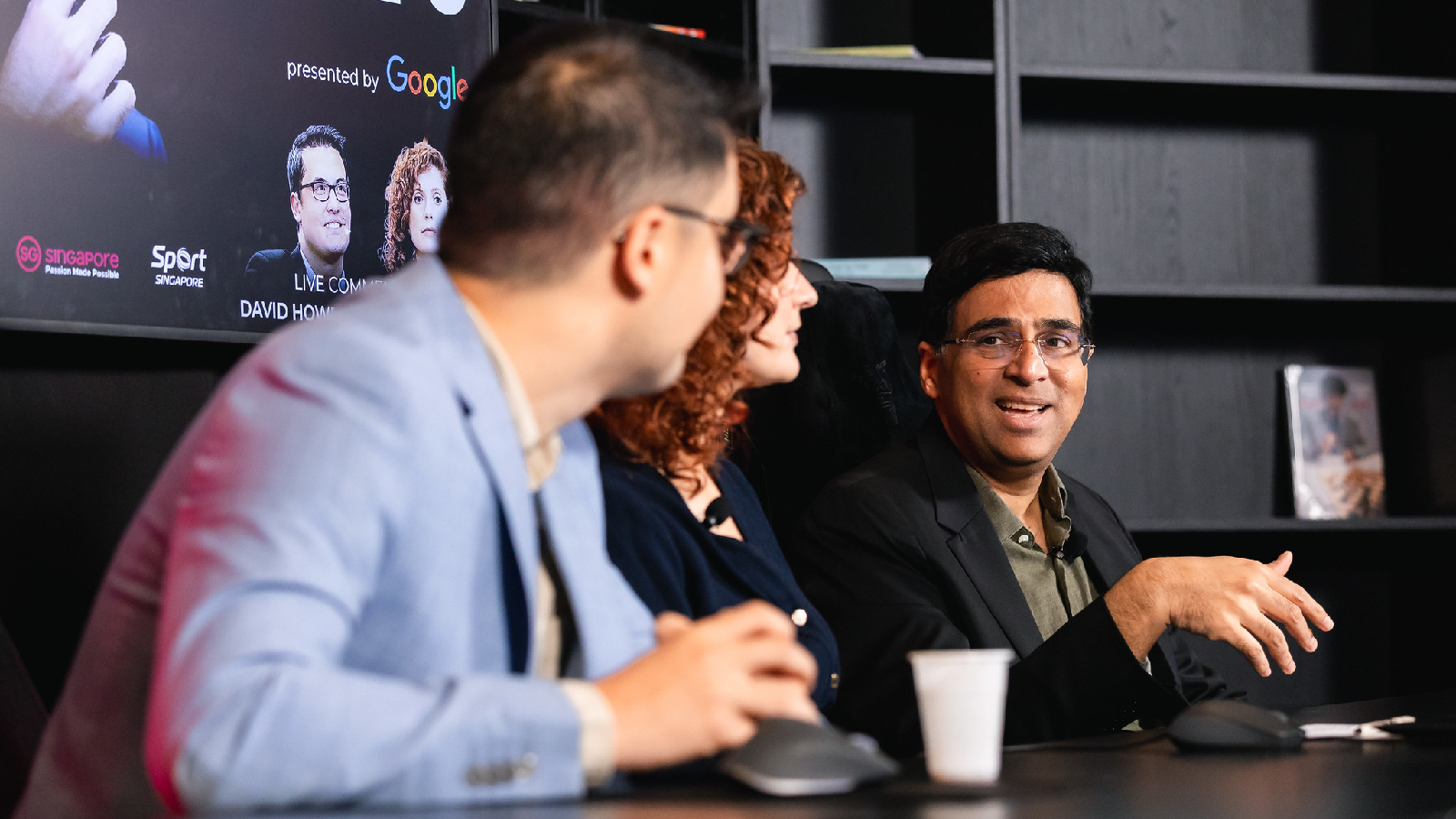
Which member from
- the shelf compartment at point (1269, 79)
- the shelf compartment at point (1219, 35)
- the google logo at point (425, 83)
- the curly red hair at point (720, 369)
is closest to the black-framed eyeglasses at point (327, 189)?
the google logo at point (425, 83)

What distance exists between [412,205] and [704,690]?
1.68 m

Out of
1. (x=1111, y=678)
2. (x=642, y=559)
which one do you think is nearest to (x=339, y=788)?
(x=642, y=559)

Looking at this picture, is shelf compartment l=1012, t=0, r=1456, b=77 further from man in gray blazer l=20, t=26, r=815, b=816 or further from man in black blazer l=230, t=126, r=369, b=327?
man in gray blazer l=20, t=26, r=815, b=816

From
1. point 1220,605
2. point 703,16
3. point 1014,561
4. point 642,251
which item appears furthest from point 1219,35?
point 642,251

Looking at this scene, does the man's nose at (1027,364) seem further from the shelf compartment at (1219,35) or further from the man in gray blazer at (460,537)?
the shelf compartment at (1219,35)

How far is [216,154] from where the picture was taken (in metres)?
2.03

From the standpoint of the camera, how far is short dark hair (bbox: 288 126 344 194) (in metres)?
2.13

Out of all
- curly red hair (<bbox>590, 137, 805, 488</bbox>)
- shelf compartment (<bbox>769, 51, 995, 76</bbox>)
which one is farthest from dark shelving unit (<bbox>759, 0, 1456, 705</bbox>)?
curly red hair (<bbox>590, 137, 805, 488</bbox>)

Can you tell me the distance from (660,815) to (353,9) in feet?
6.05

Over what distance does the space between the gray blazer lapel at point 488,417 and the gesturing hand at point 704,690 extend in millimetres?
135

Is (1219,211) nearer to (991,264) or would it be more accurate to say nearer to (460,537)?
(991,264)

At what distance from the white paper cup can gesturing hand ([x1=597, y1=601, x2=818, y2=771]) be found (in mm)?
106

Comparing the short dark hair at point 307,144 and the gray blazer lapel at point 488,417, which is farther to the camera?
the short dark hair at point 307,144

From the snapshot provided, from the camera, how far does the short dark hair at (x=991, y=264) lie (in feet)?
6.86
